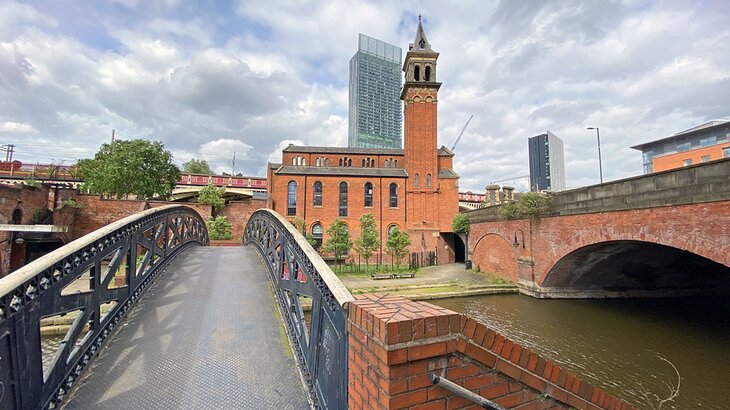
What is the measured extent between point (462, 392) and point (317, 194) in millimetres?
29469

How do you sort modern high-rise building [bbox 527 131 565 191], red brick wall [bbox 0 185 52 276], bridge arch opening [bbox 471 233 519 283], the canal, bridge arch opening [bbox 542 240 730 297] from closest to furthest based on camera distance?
1. the canal
2. bridge arch opening [bbox 542 240 730 297]
3. red brick wall [bbox 0 185 52 276]
4. bridge arch opening [bbox 471 233 519 283]
5. modern high-rise building [bbox 527 131 565 191]

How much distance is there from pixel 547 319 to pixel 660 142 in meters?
41.8

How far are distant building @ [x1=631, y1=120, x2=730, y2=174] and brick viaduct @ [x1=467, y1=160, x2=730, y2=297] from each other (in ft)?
81.7

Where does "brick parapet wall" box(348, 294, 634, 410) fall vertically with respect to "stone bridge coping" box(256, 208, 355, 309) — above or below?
below

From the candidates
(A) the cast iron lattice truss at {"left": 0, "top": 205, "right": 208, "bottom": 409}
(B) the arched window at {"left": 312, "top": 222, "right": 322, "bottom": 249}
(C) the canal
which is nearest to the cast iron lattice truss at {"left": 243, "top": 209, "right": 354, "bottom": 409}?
(A) the cast iron lattice truss at {"left": 0, "top": 205, "right": 208, "bottom": 409}

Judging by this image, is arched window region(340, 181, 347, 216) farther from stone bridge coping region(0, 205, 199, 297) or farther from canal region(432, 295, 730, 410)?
stone bridge coping region(0, 205, 199, 297)

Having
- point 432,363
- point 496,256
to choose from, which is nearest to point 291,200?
point 496,256

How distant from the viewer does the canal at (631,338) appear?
25.2ft

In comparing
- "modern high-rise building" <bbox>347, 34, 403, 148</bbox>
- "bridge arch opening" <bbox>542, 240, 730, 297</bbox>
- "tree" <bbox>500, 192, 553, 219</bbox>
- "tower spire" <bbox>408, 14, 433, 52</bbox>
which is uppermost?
"modern high-rise building" <bbox>347, 34, 403, 148</bbox>

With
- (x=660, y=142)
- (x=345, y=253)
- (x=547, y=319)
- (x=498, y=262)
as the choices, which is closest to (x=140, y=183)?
(x=345, y=253)

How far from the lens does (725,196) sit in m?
8.52

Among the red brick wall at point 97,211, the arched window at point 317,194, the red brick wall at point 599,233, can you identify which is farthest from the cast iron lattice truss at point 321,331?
the arched window at point 317,194

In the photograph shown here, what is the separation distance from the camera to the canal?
25.2ft

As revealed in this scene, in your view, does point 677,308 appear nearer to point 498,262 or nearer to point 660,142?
point 498,262
